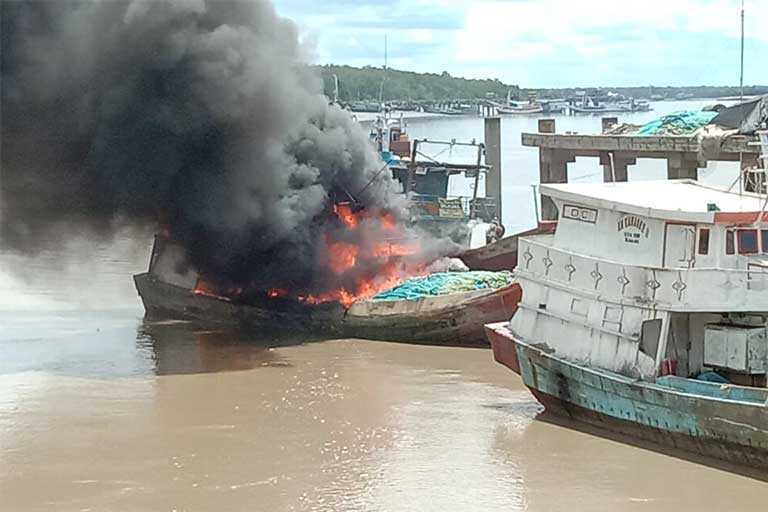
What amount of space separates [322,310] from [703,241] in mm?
11765

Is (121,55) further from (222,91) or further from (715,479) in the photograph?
(715,479)

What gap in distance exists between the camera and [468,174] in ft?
128

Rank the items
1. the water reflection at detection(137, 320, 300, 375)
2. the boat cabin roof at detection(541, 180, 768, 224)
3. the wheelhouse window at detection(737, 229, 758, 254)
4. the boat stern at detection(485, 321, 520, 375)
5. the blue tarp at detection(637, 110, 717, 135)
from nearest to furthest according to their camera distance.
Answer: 1. the boat cabin roof at detection(541, 180, 768, 224)
2. the wheelhouse window at detection(737, 229, 758, 254)
3. the boat stern at detection(485, 321, 520, 375)
4. the water reflection at detection(137, 320, 300, 375)
5. the blue tarp at detection(637, 110, 717, 135)

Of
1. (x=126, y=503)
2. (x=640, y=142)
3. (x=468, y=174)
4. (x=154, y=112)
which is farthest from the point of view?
(x=468, y=174)

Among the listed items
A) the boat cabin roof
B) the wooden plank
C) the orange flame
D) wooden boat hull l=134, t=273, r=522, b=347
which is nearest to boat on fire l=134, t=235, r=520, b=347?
wooden boat hull l=134, t=273, r=522, b=347

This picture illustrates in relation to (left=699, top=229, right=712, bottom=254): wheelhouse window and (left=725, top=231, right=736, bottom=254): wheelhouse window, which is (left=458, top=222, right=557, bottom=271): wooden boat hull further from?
(left=725, top=231, right=736, bottom=254): wheelhouse window

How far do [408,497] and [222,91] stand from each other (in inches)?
541

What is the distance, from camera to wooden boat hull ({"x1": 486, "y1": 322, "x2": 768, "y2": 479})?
53.7 feet

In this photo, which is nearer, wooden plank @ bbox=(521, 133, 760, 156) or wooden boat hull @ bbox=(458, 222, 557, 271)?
wooden plank @ bbox=(521, 133, 760, 156)

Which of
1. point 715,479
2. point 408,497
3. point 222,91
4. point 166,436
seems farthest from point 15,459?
point 222,91

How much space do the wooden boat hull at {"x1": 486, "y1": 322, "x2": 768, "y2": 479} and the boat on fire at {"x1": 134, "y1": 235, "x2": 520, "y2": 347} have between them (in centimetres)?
512

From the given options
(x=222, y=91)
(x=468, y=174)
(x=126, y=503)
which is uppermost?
(x=222, y=91)

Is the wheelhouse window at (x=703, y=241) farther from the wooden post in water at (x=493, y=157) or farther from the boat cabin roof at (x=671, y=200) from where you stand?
the wooden post in water at (x=493, y=157)

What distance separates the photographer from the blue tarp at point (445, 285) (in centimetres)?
2656
